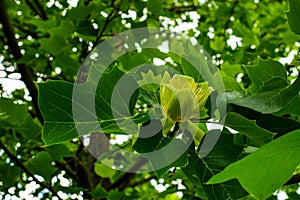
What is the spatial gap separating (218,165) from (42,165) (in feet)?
3.24

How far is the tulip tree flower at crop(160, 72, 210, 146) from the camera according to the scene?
0.83m

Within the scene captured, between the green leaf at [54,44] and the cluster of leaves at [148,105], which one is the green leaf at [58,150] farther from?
the green leaf at [54,44]

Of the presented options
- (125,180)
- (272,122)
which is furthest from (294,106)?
(125,180)

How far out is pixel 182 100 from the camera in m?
0.83

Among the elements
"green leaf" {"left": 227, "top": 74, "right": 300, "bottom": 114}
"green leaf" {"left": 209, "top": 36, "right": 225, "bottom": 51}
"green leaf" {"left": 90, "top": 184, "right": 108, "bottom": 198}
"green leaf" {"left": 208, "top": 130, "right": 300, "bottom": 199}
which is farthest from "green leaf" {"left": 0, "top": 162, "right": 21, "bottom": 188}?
"green leaf" {"left": 208, "top": 130, "right": 300, "bottom": 199}

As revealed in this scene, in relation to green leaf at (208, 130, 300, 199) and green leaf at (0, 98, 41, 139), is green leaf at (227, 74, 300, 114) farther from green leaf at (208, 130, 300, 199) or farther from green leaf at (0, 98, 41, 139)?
green leaf at (0, 98, 41, 139)

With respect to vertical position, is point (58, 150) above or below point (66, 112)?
below

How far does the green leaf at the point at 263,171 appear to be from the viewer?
56cm

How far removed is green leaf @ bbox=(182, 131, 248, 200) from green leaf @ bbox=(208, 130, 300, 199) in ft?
1.04

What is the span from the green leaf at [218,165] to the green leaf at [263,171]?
318 mm

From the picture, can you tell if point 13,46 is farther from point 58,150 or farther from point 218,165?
point 218,165

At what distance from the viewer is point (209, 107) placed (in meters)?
0.87

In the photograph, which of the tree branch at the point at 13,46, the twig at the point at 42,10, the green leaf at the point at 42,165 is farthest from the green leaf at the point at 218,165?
the twig at the point at 42,10

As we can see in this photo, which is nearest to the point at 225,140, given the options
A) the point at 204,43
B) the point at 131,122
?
the point at 131,122
